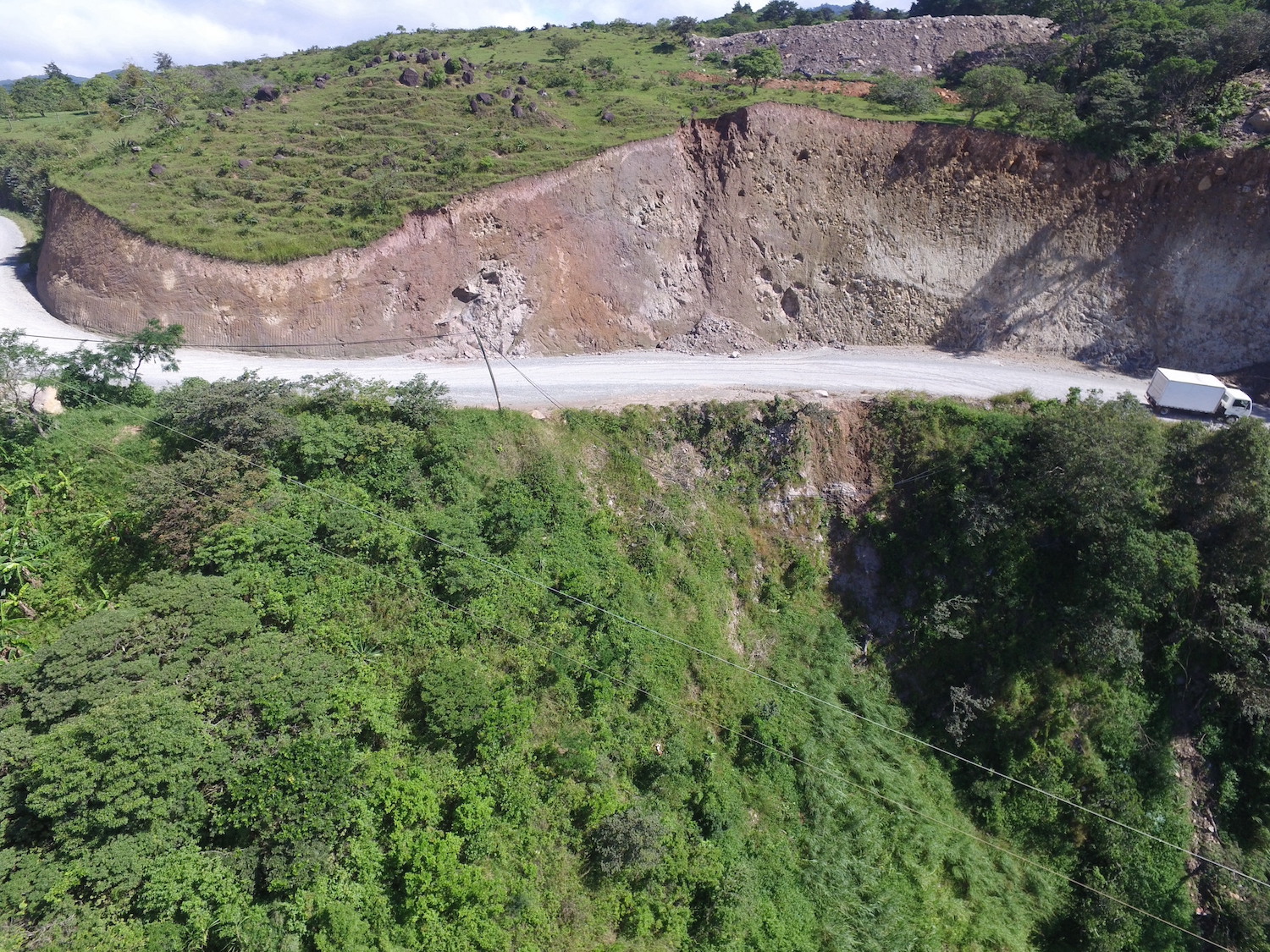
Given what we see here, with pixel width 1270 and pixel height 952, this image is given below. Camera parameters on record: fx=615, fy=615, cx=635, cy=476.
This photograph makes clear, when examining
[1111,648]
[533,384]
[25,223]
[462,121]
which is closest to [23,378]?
[533,384]

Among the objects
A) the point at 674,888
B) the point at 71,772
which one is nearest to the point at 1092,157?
the point at 674,888

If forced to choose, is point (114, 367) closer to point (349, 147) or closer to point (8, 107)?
point (349, 147)

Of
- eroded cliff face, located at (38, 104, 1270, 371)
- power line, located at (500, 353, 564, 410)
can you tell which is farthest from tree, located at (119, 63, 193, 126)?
power line, located at (500, 353, 564, 410)

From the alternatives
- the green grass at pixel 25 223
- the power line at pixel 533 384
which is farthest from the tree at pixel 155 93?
the power line at pixel 533 384

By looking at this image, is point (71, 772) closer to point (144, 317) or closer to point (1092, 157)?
point (144, 317)

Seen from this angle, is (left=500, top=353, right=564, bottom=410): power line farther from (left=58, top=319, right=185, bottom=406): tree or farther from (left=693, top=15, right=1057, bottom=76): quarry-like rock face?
(left=693, top=15, right=1057, bottom=76): quarry-like rock face

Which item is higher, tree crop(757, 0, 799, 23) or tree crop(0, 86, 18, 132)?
tree crop(757, 0, 799, 23)

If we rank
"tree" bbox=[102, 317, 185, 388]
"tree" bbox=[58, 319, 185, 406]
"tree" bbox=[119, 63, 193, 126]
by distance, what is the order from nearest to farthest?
"tree" bbox=[58, 319, 185, 406] < "tree" bbox=[102, 317, 185, 388] < "tree" bbox=[119, 63, 193, 126]
